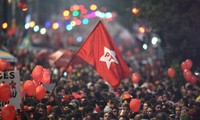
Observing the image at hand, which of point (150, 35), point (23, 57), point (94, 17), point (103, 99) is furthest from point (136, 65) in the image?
point (103, 99)

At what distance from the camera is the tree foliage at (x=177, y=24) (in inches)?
774

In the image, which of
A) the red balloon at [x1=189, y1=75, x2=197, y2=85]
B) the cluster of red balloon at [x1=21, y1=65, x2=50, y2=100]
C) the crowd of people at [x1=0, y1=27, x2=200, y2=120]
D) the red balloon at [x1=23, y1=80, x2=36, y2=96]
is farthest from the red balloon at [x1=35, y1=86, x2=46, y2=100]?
the red balloon at [x1=189, y1=75, x2=197, y2=85]

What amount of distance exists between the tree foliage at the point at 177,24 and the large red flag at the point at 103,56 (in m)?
7.41

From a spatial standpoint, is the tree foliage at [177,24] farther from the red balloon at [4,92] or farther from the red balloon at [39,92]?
the red balloon at [4,92]

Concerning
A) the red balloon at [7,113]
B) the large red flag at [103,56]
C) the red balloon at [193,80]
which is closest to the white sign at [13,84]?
the red balloon at [7,113]

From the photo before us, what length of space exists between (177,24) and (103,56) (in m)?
7.92

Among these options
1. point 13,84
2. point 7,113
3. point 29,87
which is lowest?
point 7,113

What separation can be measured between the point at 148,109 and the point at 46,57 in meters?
12.4

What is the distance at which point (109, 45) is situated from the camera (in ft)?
43.0

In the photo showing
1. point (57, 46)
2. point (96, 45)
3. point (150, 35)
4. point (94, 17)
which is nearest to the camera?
point (96, 45)

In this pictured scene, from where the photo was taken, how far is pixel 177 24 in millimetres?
20141

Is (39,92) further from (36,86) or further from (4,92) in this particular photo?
(4,92)

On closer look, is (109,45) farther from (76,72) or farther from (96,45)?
(76,72)

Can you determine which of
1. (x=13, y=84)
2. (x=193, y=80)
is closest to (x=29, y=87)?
(x=13, y=84)
